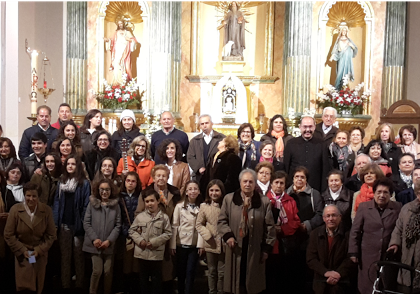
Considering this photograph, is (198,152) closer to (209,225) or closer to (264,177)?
(264,177)

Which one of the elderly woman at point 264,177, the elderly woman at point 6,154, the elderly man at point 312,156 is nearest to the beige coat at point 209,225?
the elderly woman at point 264,177

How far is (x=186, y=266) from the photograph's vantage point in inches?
193

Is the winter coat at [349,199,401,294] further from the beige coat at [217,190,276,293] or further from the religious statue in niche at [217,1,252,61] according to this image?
the religious statue in niche at [217,1,252,61]

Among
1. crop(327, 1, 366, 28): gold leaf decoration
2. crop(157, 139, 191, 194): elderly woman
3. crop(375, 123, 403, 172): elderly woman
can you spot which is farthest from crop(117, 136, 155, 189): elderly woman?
crop(327, 1, 366, 28): gold leaf decoration

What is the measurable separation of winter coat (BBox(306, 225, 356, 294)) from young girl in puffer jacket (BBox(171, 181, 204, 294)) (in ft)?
3.60

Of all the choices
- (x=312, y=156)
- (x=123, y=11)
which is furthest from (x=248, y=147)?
(x=123, y=11)

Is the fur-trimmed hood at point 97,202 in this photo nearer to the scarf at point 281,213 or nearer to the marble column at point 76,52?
the scarf at point 281,213

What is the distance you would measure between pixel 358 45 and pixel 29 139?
8.01 metres

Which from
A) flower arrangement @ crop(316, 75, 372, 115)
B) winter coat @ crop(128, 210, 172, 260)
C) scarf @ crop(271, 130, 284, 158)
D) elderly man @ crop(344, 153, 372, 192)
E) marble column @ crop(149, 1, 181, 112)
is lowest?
winter coat @ crop(128, 210, 172, 260)

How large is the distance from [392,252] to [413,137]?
6.67ft

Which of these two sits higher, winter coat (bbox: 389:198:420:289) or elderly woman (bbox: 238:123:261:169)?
elderly woman (bbox: 238:123:261:169)

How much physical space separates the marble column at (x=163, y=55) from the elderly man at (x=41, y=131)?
4.92m

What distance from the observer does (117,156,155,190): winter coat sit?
17.5 ft

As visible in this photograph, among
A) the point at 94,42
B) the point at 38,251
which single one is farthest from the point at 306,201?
the point at 94,42
